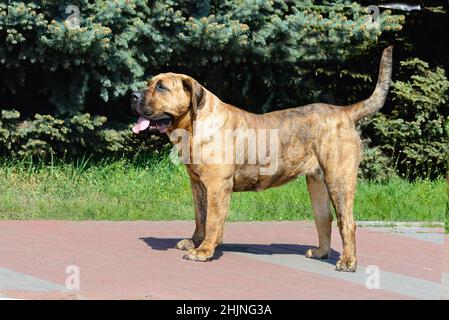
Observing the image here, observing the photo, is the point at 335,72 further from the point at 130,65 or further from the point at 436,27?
the point at 130,65

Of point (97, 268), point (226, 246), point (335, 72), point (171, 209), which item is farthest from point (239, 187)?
point (335, 72)

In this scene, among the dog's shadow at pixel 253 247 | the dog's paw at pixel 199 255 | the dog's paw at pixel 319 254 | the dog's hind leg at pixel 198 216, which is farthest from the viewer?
the dog's shadow at pixel 253 247

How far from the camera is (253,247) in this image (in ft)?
32.4

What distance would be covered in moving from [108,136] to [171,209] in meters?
2.06

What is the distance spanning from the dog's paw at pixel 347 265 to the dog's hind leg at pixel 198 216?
1.44 meters

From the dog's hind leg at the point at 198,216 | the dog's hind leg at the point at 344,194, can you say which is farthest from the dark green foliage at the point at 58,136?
the dog's hind leg at the point at 344,194

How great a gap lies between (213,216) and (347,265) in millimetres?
1295

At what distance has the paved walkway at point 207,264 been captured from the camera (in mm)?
7352

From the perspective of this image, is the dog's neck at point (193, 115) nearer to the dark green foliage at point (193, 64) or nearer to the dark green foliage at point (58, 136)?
the dark green foliage at point (193, 64)

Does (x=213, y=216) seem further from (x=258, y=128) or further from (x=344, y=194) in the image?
(x=344, y=194)

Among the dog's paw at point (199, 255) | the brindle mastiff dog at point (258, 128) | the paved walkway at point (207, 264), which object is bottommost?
the paved walkway at point (207, 264)

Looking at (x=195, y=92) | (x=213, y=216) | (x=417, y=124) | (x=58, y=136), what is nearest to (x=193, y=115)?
(x=195, y=92)

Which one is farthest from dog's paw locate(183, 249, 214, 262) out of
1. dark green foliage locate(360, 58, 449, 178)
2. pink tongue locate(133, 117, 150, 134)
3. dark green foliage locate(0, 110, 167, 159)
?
dark green foliage locate(360, 58, 449, 178)

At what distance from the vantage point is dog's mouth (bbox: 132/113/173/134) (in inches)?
347
